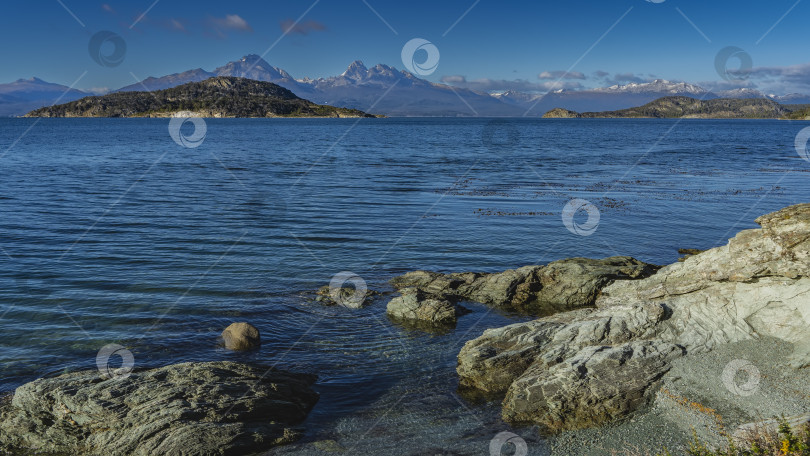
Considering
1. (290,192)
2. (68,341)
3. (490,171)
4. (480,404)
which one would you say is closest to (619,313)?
(480,404)

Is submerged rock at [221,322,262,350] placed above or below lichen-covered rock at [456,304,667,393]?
above

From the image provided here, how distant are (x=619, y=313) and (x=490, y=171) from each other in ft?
169

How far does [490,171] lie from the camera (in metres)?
66.3

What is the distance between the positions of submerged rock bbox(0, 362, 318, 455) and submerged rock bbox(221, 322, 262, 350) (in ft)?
11.9

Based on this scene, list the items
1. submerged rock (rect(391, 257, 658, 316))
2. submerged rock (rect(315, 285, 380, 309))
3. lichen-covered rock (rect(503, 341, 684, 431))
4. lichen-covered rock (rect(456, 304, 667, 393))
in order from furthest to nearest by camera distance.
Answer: submerged rock (rect(315, 285, 380, 309))
submerged rock (rect(391, 257, 658, 316))
lichen-covered rock (rect(456, 304, 667, 393))
lichen-covered rock (rect(503, 341, 684, 431))

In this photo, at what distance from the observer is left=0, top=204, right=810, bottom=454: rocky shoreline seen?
11961mm

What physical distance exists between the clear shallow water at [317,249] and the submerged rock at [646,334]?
1397 millimetres

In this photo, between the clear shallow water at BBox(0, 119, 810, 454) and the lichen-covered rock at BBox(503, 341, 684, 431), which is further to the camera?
the clear shallow water at BBox(0, 119, 810, 454)

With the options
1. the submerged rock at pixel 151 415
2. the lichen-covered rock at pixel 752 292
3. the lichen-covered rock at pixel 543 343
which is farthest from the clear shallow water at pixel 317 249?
the lichen-covered rock at pixel 752 292

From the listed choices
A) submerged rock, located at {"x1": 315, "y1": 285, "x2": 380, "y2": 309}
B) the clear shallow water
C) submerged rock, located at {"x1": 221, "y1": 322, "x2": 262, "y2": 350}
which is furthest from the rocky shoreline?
submerged rock, located at {"x1": 315, "y1": 285, "x2": 380, "y2": 309}

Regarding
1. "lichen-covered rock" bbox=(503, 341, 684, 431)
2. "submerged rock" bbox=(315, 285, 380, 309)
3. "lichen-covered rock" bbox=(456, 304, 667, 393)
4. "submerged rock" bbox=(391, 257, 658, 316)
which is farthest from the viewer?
"submerged rock" bbox=(315, 285, 380, 309)

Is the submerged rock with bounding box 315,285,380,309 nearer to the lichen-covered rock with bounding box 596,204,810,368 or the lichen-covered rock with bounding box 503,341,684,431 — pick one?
the lichen-covered rock with bounding box 503,341,684,431

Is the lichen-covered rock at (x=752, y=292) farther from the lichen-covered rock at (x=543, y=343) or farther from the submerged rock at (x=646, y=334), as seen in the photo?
the lichen-covered rock at (x=543, y=343)

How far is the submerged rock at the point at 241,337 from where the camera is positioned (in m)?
17.6
